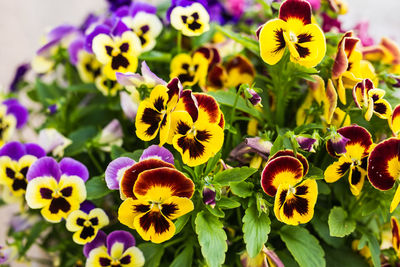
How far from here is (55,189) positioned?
0.69 meters

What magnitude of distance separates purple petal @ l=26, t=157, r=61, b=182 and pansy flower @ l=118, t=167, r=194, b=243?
0.17m

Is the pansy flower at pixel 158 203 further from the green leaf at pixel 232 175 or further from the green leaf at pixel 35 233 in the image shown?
the green leaf at pixel 35 233

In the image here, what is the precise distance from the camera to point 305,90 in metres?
0.85

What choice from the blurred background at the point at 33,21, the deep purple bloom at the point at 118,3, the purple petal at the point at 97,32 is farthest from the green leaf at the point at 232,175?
the blurred background at the point at 33,21

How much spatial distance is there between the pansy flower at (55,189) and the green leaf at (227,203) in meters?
0.22

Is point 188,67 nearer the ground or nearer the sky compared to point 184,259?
nearer the sky

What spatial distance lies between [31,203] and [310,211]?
0.41 m

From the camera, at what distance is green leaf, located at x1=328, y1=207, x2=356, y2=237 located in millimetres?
657

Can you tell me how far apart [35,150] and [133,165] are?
25 cm

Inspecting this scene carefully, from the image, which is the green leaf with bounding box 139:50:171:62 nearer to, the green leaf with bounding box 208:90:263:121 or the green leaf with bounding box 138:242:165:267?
the green leaf with bounding box 208:90:263:121

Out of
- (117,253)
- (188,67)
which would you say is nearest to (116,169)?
(117,253)

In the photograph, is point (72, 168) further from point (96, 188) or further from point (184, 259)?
point (184, 259)

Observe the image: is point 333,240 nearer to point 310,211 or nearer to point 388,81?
point 310,211

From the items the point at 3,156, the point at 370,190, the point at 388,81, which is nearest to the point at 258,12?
the point at 388,81
